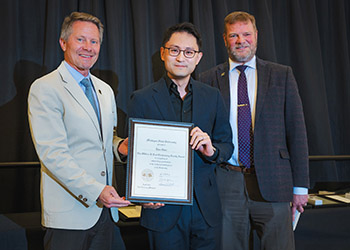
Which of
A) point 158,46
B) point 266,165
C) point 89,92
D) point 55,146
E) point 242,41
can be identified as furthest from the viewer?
point 158,46

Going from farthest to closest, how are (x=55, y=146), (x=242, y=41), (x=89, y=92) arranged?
(x=242, y=41) → (x=89, y=92) → (x=55, y=146)

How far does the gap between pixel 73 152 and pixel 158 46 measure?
1536mm

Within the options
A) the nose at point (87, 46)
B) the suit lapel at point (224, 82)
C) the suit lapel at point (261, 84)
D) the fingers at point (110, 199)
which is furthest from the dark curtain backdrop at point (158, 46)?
the fingers at point (110, 199)

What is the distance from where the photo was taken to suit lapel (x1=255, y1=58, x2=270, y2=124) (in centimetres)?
207

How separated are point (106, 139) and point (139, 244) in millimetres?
906

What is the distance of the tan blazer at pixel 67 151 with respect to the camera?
1527mm

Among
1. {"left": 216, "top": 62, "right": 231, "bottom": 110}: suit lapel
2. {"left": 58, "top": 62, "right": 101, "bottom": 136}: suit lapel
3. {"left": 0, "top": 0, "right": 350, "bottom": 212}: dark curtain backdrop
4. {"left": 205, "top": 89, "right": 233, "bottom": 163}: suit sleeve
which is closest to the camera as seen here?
{"left": 58, "top": 62, "right": 101, "bottom": 136}: suit lapel

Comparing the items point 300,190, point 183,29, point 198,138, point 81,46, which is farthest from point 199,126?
point 300,190

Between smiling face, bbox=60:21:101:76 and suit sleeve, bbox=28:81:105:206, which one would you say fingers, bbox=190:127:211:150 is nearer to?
suit sleeve, bbox=28:81:105:206

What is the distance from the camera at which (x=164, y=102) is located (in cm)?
168

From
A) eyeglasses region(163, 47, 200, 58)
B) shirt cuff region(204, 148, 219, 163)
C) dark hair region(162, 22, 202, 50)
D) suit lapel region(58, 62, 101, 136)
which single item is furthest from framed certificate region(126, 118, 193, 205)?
dark hair region(162, 22, 202, 50)

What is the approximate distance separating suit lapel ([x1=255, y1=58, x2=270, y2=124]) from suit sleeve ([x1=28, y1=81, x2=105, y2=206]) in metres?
1.01

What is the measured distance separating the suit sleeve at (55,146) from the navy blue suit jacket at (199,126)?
0.95 ft

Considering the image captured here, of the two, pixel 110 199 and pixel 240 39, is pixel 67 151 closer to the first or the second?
pixel 110 199
